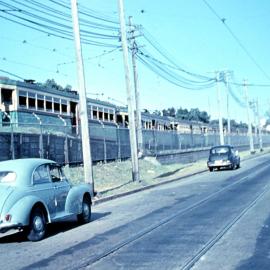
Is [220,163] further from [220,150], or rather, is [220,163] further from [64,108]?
[64,108]

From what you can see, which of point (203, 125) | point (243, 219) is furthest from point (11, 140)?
point (203, 125)

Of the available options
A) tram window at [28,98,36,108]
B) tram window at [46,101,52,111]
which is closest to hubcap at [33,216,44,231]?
tram window at [28,98,36,108]

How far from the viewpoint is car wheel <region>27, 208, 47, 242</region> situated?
30.0 feet

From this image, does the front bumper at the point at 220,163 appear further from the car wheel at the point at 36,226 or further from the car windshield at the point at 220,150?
the car wheel at the point at 36,226

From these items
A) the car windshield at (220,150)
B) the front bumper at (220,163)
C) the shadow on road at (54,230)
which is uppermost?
the car windshield at (220,150)

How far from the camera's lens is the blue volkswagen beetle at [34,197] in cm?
873

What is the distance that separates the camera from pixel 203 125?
2960 inches

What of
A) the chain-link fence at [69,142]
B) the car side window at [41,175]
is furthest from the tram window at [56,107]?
the car side window at [41,175]

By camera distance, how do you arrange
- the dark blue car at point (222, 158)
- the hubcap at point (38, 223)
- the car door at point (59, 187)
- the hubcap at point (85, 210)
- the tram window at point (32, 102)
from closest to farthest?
1. the hubcap at point (38, 223)
2. the car door at point (59, 187)
3. the hubcap at point (85, 210)
4. the tram window at point (32, 102)
5. the dark blue car at point (222, 158)

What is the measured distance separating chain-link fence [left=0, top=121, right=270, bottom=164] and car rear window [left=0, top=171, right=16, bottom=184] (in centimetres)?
894

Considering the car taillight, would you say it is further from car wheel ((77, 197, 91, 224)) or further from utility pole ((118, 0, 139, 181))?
utility pole ((118, 0, 139, 181))

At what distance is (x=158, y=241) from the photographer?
834 centimetres

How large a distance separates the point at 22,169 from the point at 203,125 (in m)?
67.0

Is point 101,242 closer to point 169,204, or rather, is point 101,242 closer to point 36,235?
point 36,235
